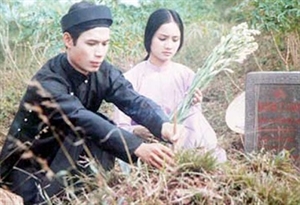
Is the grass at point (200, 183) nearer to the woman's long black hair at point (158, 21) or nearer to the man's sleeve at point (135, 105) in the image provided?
the man's sleeve at point (135, 105)

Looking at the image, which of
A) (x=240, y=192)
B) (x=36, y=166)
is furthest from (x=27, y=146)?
(x=240, y=192)

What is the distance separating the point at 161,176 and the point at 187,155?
5.3 inches

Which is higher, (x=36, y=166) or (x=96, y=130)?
(x=96, y=130)

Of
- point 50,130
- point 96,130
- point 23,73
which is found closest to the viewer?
point 96,130

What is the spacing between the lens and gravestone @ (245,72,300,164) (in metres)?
3.22

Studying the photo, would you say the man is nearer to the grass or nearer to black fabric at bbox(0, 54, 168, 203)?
black fabric at bbox(0, 54, 168, 203)

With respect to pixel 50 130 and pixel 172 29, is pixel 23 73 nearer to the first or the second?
pixel 172 29

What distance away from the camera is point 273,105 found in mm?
3248

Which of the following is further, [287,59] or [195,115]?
[287,59]

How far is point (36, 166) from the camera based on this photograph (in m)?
2.65

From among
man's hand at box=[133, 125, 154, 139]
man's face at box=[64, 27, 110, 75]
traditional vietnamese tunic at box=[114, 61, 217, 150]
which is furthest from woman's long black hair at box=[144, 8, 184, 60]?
man's face at box=[64, 27, 110, 75]

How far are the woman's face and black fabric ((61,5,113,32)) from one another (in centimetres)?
91

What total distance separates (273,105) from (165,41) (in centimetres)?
66

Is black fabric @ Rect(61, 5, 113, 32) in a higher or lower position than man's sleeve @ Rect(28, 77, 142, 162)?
higher
